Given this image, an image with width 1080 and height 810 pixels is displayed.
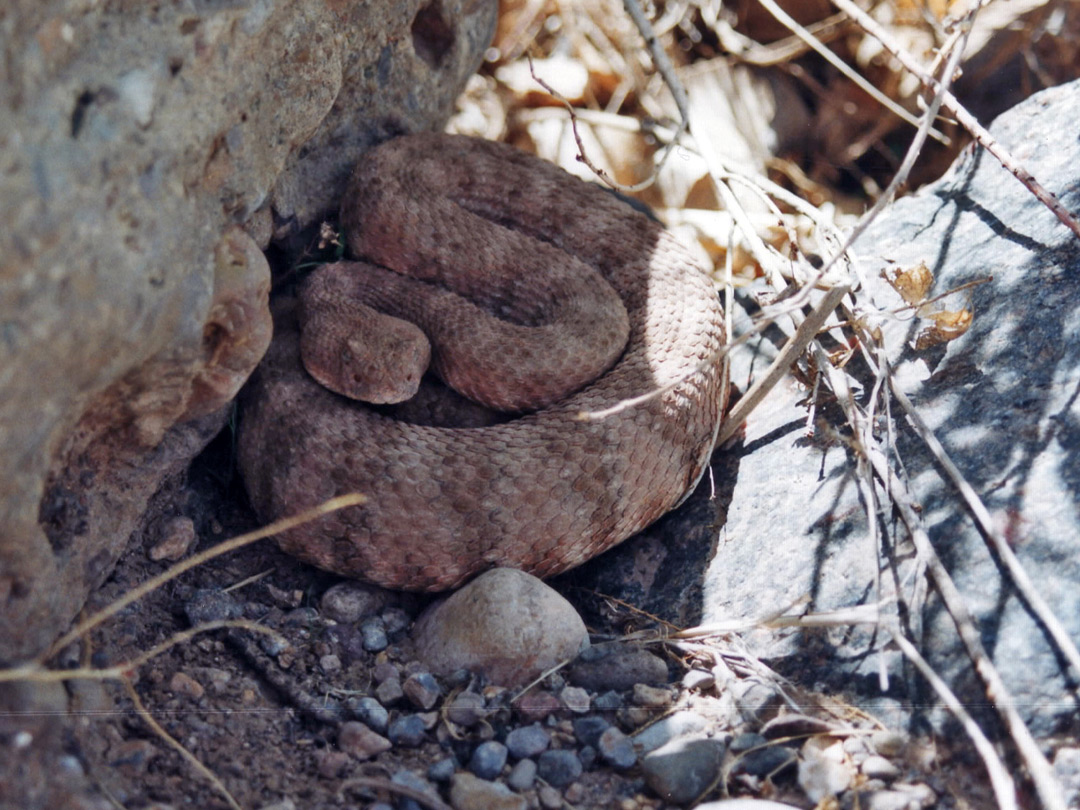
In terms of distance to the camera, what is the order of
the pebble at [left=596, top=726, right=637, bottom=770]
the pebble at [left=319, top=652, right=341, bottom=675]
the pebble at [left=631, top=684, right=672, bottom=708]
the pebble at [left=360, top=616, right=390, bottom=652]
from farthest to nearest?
the pebble at [left=360, top=616, right=390, bottom=652]
the pebble at [left=319, top=652, right=341, bottom=675]
the pebble at [left=631, top=684, right=672, bottom=708]
the pebble at [left=596, top=726, right=637, bottom=770]

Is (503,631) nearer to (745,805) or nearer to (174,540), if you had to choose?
(745,805)

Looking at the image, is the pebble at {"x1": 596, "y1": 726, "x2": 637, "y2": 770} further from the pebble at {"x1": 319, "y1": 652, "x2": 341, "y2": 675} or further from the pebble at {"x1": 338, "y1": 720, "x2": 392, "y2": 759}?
the pebble at {"x1": 319, "y1": 652, "x2": 341, "y2": 675}

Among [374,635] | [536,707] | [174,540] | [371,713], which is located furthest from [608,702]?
[174,540]

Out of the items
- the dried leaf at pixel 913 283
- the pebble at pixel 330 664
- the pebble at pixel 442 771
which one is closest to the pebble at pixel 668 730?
the pebble at pixel 442 771

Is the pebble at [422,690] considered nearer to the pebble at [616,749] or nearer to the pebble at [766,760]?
the pebble at [616,749]

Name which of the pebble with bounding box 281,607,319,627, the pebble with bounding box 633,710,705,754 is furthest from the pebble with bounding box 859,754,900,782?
the pebble with bounding box 281,607,319,627

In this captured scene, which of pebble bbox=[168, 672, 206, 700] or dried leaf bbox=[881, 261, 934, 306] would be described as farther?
dried leaf bbox=[881, 261, 934, 306]
